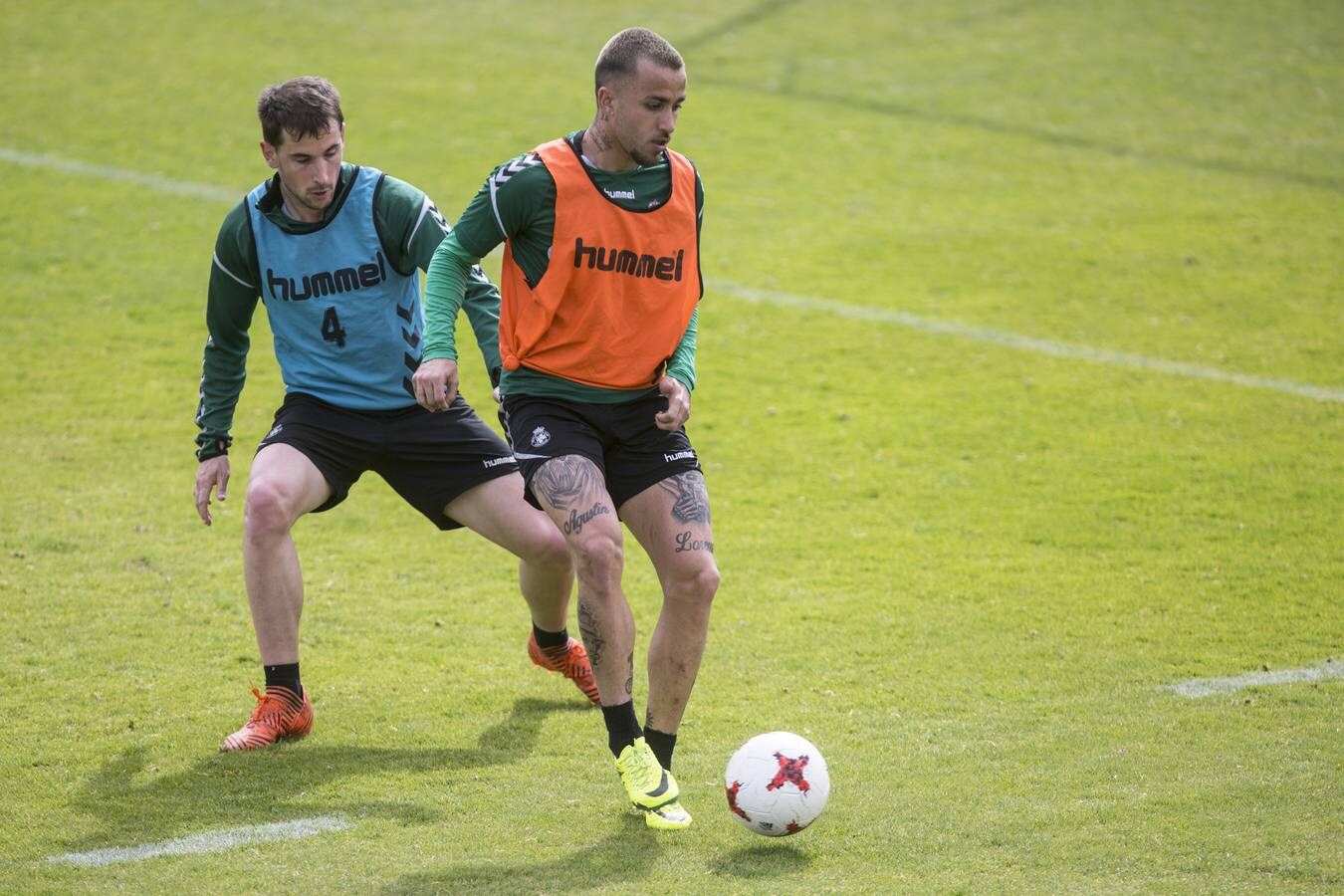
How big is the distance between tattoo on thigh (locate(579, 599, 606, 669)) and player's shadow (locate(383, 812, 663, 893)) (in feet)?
2.02

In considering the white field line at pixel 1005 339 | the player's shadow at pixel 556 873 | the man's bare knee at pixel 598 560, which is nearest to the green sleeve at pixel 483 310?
the man's bare knee at pixel 598 560

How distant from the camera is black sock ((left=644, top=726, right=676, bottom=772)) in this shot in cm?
504

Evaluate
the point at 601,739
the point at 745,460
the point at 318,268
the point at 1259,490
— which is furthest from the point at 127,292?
the point at 1259,490

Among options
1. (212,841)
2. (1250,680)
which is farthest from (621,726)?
(1250,680)

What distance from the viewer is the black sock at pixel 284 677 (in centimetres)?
560

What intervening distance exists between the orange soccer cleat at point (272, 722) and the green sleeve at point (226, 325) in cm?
97

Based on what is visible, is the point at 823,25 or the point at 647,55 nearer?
the point at 647,55

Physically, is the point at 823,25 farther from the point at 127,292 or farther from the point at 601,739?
the point at 601,739

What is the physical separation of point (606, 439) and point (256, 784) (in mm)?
1709

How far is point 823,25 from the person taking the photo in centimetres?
1914

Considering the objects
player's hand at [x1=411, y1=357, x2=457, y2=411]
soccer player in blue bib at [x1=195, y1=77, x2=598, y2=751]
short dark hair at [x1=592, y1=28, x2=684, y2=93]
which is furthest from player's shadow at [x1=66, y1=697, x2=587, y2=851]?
short dark hair at [x1=592, y1=28, x2=684, y2=93]

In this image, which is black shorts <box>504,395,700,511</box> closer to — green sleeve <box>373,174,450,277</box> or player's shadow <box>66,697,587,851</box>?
green sleeve <box>373,174,450,277</box>

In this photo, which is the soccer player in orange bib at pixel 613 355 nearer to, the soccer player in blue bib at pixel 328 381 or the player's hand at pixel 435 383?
the player's hand at pixel 435 383

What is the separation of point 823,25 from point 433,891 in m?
16.4
